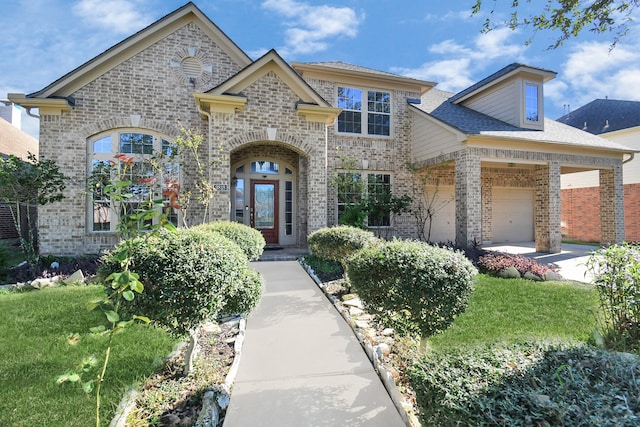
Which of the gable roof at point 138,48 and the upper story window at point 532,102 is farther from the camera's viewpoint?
the upper story window at point 532,102

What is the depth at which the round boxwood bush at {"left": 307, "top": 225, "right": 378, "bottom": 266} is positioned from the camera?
6.33 meters

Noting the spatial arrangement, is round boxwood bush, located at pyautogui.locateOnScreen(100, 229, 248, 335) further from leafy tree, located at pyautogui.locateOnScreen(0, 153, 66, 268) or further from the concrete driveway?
the concrete driveway

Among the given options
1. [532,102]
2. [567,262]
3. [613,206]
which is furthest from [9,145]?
[613,206]

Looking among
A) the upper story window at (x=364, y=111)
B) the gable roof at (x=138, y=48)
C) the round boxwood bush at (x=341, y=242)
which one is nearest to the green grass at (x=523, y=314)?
the round boxwood bush at (x=341, y=242)

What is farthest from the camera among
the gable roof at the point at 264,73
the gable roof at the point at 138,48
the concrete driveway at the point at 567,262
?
the gable roof at the point at 138,48

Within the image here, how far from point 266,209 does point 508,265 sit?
787 cm

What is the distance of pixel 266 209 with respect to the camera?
38.8 feet

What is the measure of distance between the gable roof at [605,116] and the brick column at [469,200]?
42.0ft

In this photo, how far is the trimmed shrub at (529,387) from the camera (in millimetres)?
1400

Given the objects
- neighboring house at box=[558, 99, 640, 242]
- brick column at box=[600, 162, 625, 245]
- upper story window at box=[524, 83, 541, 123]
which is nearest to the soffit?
upper story window at box=[524, 83, 541, 123]

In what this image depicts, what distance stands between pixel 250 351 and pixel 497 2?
6.68m

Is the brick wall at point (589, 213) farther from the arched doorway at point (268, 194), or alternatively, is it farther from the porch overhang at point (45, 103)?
the porch overhang at point (45, 103)

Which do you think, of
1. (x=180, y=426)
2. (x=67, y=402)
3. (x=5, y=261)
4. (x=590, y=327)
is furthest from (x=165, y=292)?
(x=5, y=261)

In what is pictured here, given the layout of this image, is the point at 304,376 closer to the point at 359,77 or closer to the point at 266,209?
the point at 266,209
